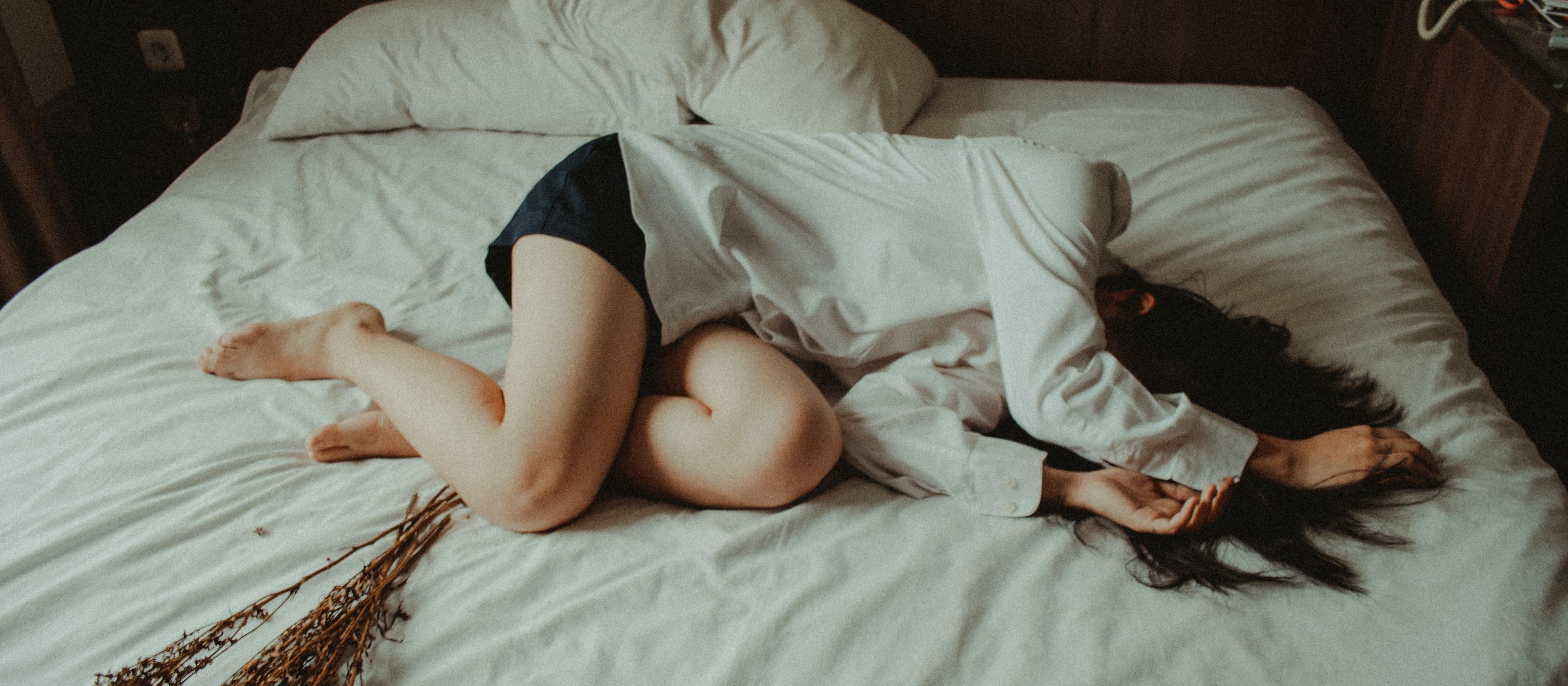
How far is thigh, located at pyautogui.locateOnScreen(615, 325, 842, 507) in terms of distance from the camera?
37.5 inches

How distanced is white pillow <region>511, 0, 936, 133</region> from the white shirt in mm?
456

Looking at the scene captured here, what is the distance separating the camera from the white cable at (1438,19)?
163 cm

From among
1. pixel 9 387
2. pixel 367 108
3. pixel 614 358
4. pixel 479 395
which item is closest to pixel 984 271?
pixel 614 358

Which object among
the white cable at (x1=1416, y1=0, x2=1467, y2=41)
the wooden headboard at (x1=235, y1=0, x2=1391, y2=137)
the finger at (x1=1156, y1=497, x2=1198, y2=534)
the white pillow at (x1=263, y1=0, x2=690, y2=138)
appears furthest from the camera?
the wooden headboard at (x1=235, y1=0, x2=1391, y2=137)

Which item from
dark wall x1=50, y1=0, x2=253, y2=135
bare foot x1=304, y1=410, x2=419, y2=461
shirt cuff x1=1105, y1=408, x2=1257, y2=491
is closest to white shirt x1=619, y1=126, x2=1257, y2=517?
shirt cuff x1=1105, y1=408, x2=1257, y2=491

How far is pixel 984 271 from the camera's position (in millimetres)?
1088

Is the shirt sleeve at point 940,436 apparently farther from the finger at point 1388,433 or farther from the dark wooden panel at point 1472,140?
the dark wooden panel at point 1472,140

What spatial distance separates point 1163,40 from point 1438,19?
476 millimetres

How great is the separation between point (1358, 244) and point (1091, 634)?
91 cm

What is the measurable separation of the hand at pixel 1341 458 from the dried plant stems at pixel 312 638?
0.84 meters

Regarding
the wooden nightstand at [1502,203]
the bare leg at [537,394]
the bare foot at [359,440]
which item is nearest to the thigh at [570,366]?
the bare leg at [537,394]

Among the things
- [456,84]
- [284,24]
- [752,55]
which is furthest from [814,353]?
[284,24]

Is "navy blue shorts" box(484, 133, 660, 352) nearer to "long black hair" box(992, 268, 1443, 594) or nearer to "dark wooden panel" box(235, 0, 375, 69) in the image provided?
"long black hair" box(992, 268, 1443, 594)

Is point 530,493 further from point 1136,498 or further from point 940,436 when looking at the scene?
point 1136,498
